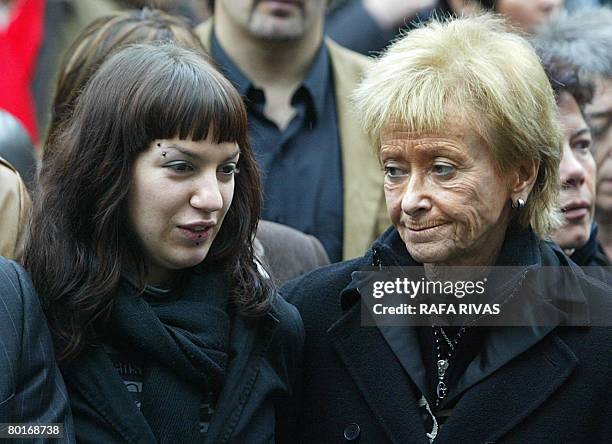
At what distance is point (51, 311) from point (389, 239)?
101 cm

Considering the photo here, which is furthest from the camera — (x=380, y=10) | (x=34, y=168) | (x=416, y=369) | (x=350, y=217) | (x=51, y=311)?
(x=380, y=10)

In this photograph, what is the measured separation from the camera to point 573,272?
341 centimetres

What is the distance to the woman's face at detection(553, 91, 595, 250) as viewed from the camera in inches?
161

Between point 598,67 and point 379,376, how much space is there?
1.64m

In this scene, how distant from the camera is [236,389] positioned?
3.23 metres

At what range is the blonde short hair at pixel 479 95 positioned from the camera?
128 inches

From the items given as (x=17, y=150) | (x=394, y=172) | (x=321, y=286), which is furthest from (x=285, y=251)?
(x=17, y=150)

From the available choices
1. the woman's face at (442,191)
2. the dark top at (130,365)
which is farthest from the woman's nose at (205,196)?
the woman's face at (442,191)

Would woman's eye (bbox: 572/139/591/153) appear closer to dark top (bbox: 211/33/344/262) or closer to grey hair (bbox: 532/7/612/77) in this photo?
grey hair (bbox: 532/7/612/77)

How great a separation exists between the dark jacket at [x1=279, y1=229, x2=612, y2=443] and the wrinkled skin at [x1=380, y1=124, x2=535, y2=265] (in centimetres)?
16

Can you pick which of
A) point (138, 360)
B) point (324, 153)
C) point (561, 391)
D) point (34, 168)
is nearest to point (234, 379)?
point (138, 360)

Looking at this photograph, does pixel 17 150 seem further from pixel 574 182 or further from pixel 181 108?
pixel 574 182

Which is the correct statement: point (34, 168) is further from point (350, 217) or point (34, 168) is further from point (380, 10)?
point (380, 10)

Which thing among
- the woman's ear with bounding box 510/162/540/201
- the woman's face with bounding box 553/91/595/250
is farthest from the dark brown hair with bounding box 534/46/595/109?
the woman's ear with bounding box 510/162/540/201
